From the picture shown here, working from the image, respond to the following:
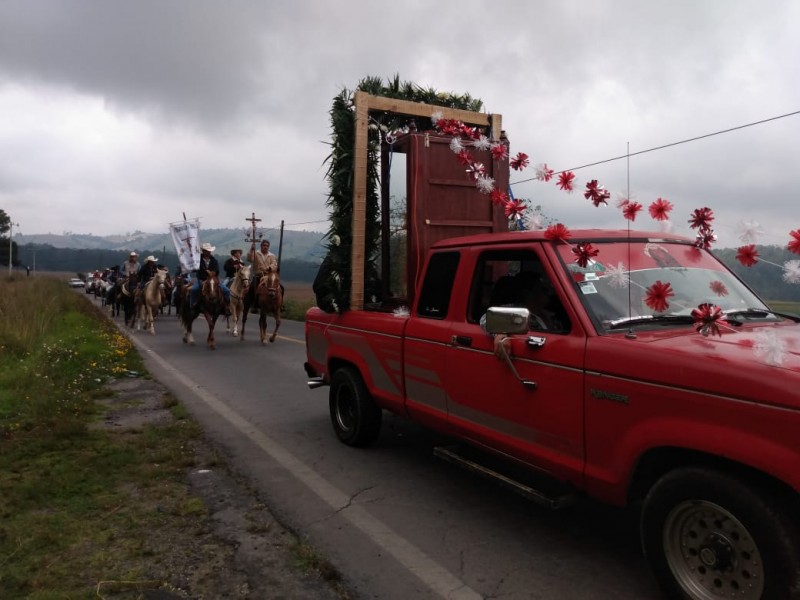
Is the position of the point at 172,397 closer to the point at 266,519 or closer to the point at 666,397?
the point at 266,519

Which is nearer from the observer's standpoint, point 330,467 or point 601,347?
point 601,347

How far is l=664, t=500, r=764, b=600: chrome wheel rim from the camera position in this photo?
2695 mm

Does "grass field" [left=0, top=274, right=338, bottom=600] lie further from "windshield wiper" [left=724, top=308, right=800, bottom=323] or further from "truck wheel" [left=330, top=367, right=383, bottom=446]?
"windshield wiper" [left=724, top=308, right=800, bottom=323]

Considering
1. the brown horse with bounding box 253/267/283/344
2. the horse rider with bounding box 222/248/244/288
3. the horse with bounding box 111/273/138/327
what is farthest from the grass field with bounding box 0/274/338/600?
the horse with bounding box 111/273/138/327

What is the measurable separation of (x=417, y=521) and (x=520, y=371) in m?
1.37

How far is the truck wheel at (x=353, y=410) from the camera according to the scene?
579 cm

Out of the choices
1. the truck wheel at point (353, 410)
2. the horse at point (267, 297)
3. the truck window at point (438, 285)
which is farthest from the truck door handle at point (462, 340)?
the horse at point (267, 297)

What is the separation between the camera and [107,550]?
3760mm

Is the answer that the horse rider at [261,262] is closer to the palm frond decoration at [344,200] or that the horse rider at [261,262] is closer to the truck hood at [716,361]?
the palm frond decoration at [344,200]

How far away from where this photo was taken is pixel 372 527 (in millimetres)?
4207

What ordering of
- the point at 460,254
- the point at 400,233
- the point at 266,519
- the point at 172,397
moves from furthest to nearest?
the point at 172,397
the point at 400,233
the point at 460,254
the point at 266,519

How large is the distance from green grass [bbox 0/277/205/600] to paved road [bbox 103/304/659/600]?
0.70m

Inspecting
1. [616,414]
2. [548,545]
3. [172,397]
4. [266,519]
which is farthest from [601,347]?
[172,397]

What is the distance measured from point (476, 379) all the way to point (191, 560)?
6.79ft
